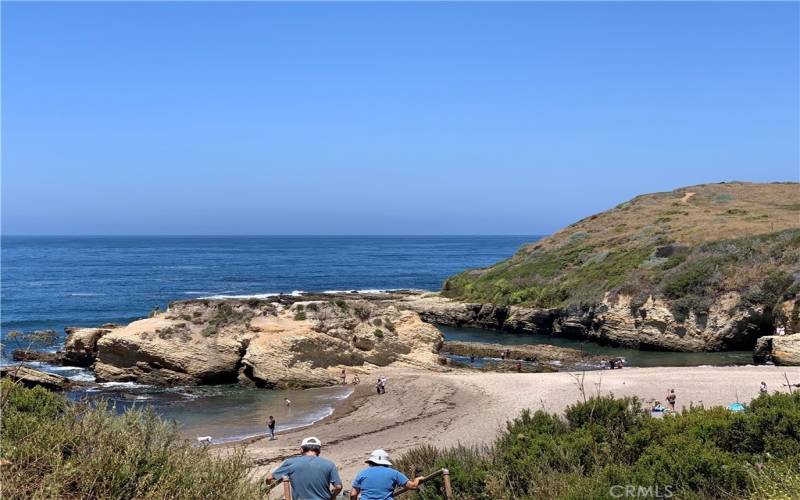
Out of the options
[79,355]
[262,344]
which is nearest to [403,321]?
[262,344]

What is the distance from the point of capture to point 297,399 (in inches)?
1027

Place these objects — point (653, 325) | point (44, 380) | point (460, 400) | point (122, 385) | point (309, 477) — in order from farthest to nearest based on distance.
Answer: point (653, 325), point (122, 385), point (44, 380), point (460, 400), point (309, 477)

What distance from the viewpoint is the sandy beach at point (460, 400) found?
18.8 metres

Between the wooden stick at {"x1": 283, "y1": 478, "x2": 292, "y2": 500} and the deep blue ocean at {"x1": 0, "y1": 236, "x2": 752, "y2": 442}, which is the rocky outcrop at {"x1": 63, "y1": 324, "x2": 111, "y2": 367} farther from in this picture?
the wooden stick at {"x1": 283, "y1": 478, "x2": 292, "y2": 500}

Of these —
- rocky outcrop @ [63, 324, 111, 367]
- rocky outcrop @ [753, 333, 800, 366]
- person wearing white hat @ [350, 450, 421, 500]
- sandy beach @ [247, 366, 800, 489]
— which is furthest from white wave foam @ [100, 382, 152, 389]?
rocky outcrop @ [753, 333, 800, 366]

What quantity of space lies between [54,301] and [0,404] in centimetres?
5793

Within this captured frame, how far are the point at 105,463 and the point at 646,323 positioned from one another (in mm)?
40398

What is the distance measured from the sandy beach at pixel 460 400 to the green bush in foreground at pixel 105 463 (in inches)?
316

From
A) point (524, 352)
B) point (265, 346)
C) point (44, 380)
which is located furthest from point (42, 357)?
point (524, 352)

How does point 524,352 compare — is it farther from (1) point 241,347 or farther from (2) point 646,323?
(1) point 241,347

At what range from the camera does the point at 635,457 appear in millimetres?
10195

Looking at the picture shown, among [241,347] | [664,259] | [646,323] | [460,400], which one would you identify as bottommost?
[460,400]

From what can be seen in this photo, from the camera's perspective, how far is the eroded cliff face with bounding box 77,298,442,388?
2834cm

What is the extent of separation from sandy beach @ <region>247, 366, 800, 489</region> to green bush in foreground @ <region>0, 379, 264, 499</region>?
316 inches
